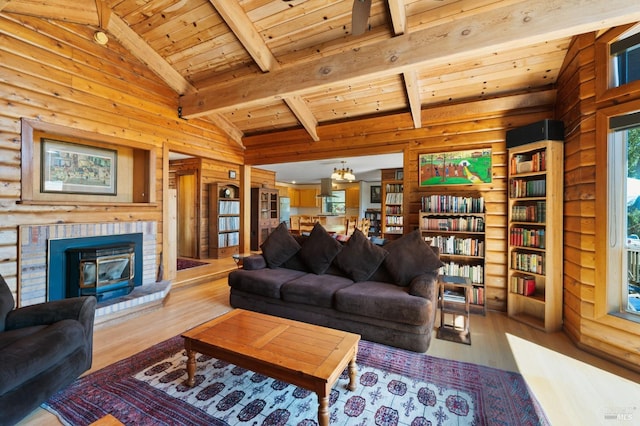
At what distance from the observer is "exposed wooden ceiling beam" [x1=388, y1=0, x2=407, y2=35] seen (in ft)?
8.27

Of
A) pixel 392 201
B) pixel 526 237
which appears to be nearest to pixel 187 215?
pixel 392 201

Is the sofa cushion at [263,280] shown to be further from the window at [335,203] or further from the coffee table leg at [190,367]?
the window at [335,203]

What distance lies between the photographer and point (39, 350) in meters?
1.54

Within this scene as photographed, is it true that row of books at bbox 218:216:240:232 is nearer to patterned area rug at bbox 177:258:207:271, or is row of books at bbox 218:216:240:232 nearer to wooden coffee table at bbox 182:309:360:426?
patterned area rug at bbox 177:258:207:271

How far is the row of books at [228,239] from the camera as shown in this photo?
6.30 m

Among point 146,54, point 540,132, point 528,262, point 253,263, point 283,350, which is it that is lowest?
point 283,350

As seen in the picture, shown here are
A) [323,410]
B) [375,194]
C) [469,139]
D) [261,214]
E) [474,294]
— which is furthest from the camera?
[375,194]

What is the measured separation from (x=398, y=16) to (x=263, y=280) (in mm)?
3102

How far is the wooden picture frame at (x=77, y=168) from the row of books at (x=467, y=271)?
462cm

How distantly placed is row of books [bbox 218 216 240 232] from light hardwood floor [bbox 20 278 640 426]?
9.41ft

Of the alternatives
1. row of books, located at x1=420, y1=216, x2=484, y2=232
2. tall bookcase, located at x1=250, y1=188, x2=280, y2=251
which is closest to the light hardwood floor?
row of books, located at x1=420, y1=216, x2=484, y2=232

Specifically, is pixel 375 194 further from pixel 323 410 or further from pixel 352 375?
pixel 323 410

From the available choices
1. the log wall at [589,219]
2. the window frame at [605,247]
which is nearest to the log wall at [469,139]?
the log wall at [589,219]

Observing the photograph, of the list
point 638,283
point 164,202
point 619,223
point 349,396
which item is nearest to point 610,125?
point 619,223
